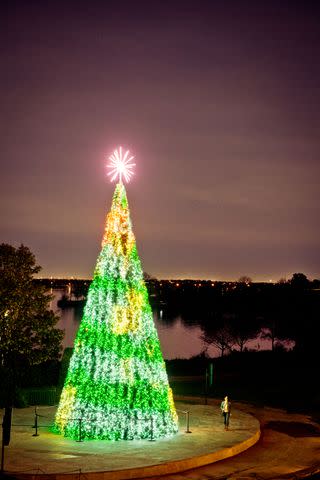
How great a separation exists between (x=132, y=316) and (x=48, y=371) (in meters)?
12.7

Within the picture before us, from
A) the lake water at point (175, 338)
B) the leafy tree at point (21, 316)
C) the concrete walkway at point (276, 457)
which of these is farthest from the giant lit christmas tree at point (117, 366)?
the lake water at point (175, 338)

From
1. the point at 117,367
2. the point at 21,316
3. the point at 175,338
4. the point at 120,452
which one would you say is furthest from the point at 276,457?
the point at 175,338

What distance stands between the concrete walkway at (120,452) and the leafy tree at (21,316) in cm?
536

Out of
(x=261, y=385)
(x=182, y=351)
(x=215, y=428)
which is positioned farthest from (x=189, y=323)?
(x=215, y=428)

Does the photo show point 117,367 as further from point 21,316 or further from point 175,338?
point 175,338

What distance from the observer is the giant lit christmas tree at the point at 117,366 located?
57.1 ft

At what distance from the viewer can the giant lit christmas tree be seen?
57.1 feet

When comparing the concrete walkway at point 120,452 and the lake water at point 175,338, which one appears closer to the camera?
the concrete walkway at point 120,452

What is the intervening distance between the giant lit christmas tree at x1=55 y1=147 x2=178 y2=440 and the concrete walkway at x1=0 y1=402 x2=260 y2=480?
1.56ft

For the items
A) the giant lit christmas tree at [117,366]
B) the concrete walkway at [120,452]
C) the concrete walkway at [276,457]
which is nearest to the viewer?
the concrete walkway at [120,452]

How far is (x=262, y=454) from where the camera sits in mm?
17156

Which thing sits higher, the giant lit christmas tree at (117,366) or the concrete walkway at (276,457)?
the giant lit christmas tree at (117,366)

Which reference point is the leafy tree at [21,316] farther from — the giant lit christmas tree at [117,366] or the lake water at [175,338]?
the lake water at [175,338]

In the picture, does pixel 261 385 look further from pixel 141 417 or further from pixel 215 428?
pixel 141 417
